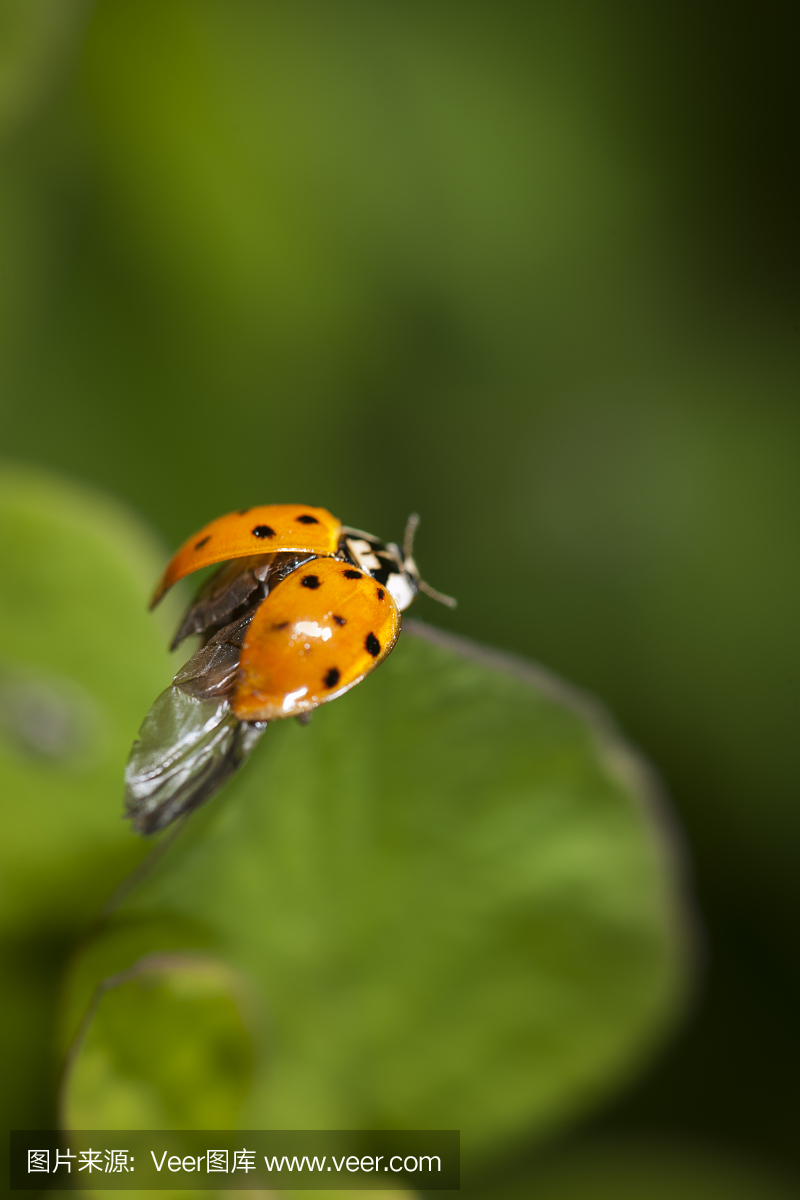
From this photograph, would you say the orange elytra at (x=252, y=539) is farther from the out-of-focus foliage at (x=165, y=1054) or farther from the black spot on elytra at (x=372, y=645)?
the out-of-focus foliage at (x=165, y=1054)

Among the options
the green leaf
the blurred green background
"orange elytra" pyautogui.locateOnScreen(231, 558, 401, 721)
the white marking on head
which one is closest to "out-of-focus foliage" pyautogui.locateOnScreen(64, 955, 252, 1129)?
the green leaf

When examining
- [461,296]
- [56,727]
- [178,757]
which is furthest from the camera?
[461,296]

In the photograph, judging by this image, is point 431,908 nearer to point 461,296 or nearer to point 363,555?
point 363,555

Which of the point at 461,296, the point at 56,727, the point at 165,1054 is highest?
the point at 461,296

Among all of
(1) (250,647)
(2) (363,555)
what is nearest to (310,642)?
(1) (250,647)

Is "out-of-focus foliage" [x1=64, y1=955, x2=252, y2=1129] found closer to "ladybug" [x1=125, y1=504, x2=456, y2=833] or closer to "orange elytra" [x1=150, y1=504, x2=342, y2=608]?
"ladybug" [x1=125, y1=504, x2=456, y2=833]

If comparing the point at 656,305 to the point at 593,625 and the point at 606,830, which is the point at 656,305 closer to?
the point at 593,625

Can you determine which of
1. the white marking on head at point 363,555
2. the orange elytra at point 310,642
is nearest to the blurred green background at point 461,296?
the white marking on head at point 363,555

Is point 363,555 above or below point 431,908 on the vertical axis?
above
